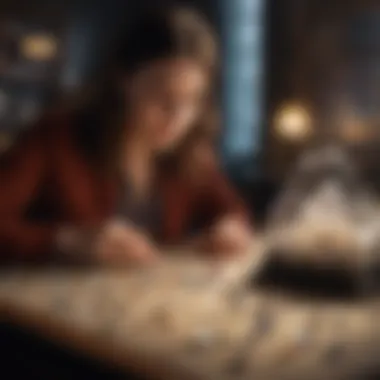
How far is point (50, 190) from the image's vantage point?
1.24 m

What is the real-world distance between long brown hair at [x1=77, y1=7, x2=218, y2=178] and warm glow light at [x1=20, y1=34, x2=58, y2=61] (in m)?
0.09

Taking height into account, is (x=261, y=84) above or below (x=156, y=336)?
above

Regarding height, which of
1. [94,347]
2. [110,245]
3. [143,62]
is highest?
[143,62]

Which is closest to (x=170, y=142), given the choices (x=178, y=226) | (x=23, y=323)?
(x=178, y=226)

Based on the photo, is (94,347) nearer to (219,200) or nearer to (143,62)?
(219,200)

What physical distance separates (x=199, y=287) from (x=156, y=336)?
11cm

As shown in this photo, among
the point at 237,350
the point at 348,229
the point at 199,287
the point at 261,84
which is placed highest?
the point at 261,84

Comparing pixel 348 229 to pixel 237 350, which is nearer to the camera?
pixel 237 350

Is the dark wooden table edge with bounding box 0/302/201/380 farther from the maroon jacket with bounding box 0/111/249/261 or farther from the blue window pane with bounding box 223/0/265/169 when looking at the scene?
the blue window pane with bounding box 223/0/265/169

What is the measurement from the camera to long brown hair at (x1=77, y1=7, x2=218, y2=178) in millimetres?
1238

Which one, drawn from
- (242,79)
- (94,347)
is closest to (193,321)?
(94,347)

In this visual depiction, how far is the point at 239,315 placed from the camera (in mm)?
1219

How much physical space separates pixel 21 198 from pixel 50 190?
43 millimetres

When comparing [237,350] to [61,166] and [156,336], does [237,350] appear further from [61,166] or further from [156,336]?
[61,166]
